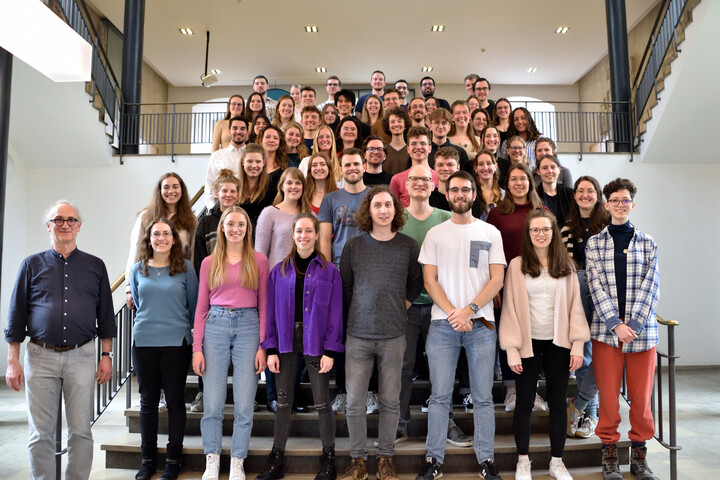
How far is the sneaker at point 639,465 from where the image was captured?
333 centimetres

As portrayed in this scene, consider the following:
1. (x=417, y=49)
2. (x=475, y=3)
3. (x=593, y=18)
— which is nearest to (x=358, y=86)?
(x=417, y=49)

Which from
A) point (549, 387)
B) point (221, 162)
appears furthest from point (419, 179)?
point (221, 162)

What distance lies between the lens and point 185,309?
3.44 meters

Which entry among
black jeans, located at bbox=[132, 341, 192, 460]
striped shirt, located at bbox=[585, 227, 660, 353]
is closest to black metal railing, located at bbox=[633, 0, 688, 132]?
striped shirt, located at bbox=[585, 227, 660, 353]

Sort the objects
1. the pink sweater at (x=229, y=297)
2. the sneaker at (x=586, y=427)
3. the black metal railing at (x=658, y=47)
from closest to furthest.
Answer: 1. the pink sweater at (x=229, y=297)
2. the sneaker at (x=586, y=427)
3. the black metal railing at (x=658, y=47)

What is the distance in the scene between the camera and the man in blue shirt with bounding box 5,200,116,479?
10.2ft

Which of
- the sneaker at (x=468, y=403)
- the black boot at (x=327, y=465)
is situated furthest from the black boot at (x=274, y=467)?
the sneaker at (x=468, y=403)

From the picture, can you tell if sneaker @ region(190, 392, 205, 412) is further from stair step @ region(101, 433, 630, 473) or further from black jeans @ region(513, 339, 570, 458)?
black jeans @ region(513, 339, 570, 458)

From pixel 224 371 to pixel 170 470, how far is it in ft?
2.47

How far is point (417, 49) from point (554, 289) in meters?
10.6

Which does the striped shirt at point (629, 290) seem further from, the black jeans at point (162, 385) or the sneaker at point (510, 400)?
the black jeans at point (162, 385)

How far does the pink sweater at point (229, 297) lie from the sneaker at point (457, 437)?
4.86 ft

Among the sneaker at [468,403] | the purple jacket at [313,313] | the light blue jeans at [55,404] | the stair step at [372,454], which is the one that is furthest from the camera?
the sneaker at [468,403]

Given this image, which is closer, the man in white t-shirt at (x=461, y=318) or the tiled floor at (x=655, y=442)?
the man in white t-shirt at (x=461, y=318)
